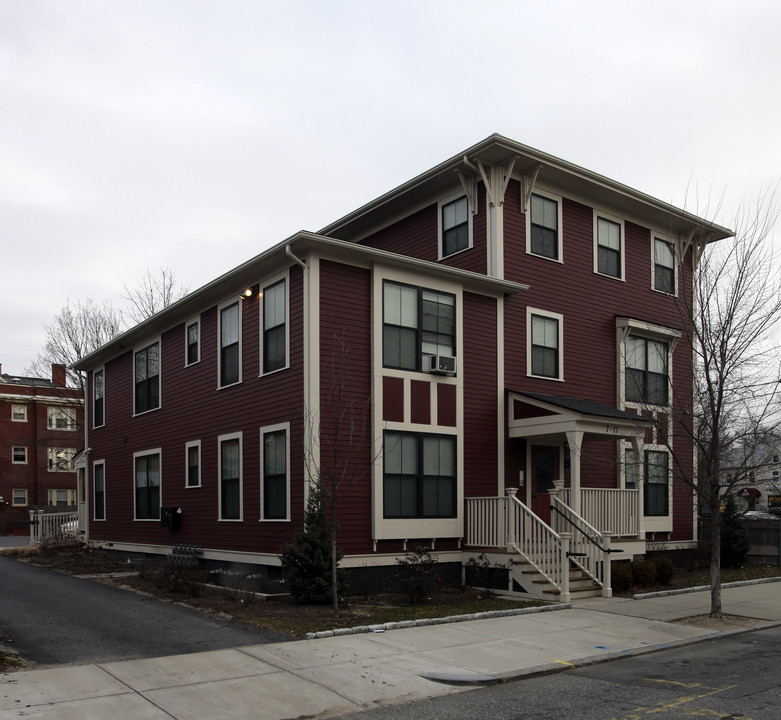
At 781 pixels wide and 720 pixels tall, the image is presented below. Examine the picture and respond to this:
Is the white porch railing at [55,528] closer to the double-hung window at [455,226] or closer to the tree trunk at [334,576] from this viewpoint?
the double-hung window at [455,226]

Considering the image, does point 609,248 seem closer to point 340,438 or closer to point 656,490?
point 656,490

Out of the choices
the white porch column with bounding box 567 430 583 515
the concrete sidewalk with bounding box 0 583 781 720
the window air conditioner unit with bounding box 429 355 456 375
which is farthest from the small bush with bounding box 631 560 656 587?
the window air conditioner unit with bounding box 429 355 456 375

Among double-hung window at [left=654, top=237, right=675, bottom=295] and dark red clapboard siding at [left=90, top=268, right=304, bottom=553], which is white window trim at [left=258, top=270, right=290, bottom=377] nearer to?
dark red clapboard siding at [left=90, top=268, right=304, bottom=553]

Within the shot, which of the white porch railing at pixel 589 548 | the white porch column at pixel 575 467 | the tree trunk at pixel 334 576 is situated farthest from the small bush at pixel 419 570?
the white porch column at pixel 575 467

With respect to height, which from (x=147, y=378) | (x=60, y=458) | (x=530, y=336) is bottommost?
(x=60, y=458)

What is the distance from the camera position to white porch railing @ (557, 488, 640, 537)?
17250 mm

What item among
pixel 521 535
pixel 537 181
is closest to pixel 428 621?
pixel 521 535

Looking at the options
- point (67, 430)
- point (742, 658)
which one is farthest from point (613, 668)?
point (67, 430)

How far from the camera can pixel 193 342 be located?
20.7 metres

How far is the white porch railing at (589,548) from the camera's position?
1591 centimetres

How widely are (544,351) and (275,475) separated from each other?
716 centimetres

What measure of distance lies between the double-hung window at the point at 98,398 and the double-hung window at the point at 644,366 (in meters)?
16.6

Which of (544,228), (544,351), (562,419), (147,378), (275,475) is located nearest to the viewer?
(275,475)

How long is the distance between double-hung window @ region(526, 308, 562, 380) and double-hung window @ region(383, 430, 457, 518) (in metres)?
3.37
